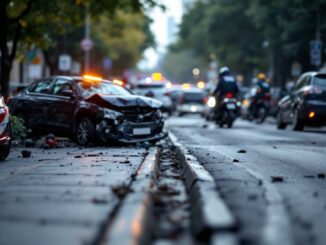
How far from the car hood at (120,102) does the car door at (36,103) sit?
1731 millimetres

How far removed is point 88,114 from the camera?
48.6 feet

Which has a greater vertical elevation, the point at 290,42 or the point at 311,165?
the point at 290,42

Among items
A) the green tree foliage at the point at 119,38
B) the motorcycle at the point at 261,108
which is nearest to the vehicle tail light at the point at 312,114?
the motorcycle at the point at 261,108

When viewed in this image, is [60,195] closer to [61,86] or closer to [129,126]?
[129,126]

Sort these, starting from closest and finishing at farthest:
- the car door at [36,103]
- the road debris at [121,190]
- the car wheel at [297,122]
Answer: the road debris at [121,190], the car door at [36,103], the car wheel at [297,122]

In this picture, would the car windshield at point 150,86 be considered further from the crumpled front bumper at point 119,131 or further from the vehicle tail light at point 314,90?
the crumpled front bumper at point 119,131

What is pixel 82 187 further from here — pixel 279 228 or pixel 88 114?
pixel 88 114

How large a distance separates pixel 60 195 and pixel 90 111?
25.8 feet

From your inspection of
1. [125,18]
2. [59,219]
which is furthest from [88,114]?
[125,18]

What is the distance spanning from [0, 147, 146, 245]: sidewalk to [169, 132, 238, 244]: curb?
66 centimetres

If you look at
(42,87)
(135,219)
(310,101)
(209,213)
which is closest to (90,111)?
(42,87)

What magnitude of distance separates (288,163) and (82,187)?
4.37 metres

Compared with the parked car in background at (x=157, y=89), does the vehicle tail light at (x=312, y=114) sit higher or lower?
lower

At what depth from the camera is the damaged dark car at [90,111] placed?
14.5 metres
